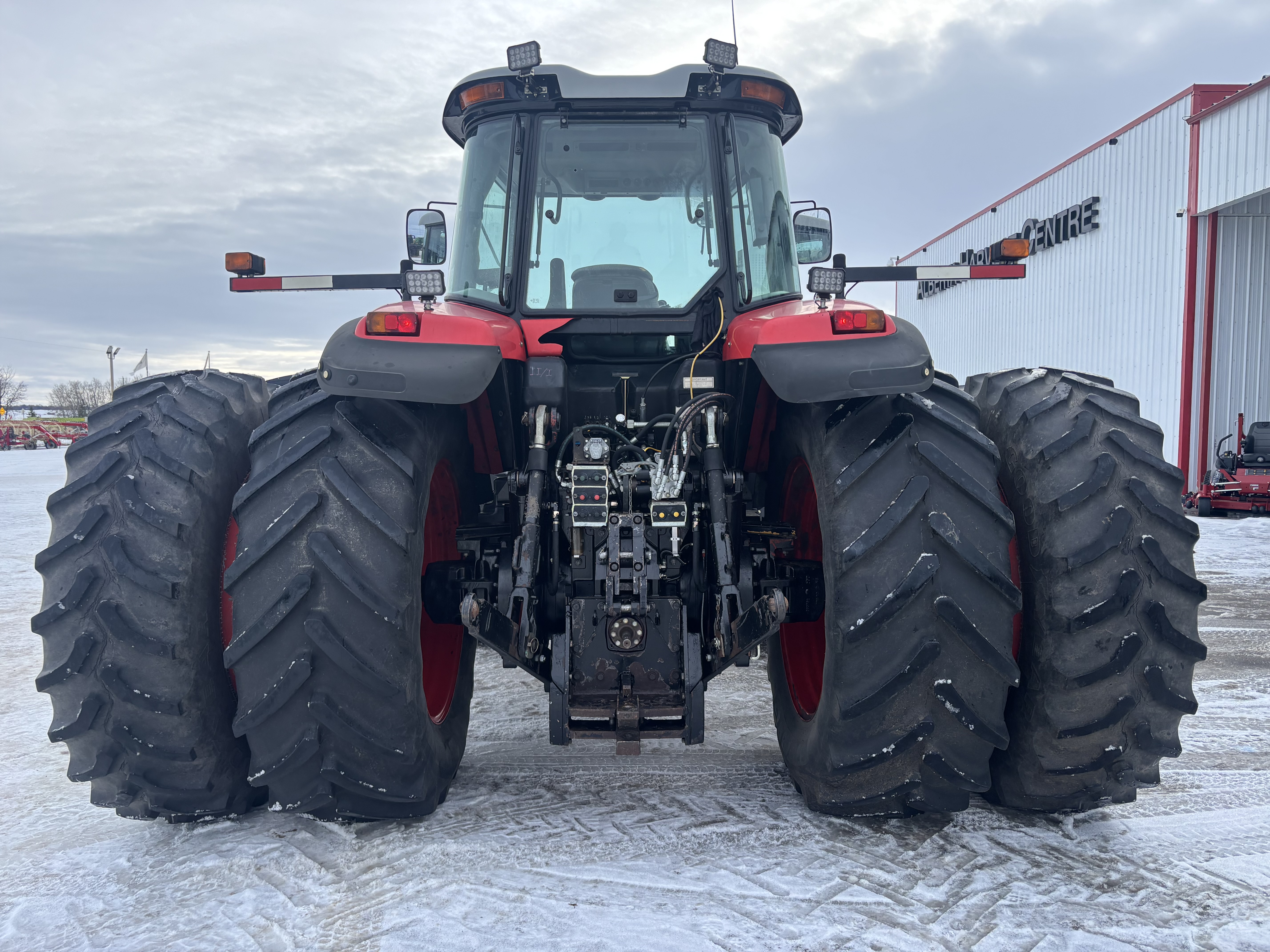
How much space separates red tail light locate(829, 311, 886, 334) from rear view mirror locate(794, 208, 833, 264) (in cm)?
129

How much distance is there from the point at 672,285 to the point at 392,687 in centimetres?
176

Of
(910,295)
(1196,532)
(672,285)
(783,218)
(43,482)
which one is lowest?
(43,482)

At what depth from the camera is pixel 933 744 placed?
2.45 meters

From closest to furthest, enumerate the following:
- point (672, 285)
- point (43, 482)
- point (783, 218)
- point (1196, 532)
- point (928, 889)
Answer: point (928, 889) → point (1196, 532) → point (672, 285) → point (783, 218) → point (43, 482)

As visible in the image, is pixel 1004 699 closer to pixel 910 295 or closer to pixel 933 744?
pixel 933 744

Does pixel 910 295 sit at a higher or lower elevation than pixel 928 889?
higher

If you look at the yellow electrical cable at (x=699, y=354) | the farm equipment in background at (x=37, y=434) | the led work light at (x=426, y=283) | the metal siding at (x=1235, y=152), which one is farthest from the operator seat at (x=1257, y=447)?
the farm equipment in background at (x=37, y=434)

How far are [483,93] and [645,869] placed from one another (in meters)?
2.78

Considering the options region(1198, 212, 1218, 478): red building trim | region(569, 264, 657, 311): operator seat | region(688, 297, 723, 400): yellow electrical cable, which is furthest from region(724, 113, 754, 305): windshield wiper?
region(1198, 212, 1218, 478): red building trim

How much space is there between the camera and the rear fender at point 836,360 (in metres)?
2.46

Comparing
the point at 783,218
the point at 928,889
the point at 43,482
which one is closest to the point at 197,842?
the point at 928,889

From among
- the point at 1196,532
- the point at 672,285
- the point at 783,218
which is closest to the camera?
the point at 1196,532

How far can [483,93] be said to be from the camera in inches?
133

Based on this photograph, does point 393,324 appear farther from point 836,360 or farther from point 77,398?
point 77,398
